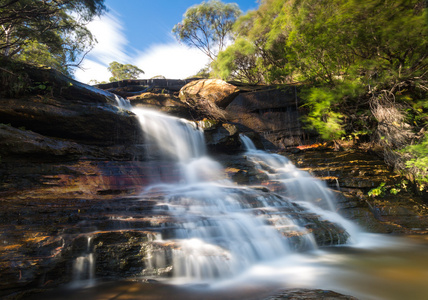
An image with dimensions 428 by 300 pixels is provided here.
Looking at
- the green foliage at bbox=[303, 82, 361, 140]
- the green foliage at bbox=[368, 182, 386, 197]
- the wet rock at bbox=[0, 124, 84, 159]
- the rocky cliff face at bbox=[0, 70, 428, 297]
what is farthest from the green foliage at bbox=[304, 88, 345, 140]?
the wet rock at bbox=[0, 124, 84, 159]

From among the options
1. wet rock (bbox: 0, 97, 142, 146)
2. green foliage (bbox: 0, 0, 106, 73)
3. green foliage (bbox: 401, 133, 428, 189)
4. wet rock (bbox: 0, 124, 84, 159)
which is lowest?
green foliage (bbox: 401, 133, 428, 189)

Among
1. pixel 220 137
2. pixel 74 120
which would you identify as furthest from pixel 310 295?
pixel 74 120

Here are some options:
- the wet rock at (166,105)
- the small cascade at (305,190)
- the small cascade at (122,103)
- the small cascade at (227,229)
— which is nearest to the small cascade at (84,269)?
the small cascade at (227,229)

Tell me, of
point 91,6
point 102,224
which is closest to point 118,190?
point 102,224

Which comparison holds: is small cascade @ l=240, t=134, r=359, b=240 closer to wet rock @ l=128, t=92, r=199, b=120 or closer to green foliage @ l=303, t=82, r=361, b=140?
green foliage @ l=303, t=82, r=361, b=140

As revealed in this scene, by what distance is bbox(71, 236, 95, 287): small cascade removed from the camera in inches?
114

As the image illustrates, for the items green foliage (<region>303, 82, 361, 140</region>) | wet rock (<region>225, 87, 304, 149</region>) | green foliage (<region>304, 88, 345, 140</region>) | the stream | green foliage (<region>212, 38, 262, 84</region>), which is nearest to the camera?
the stream

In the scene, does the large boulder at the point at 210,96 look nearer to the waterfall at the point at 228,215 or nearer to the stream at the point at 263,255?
the waterfall at the point at 228,215

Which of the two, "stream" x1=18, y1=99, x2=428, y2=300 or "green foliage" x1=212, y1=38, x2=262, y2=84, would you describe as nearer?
"stream" x1=18, y1=99, x2=428, y2=300

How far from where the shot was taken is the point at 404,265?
3.62 m

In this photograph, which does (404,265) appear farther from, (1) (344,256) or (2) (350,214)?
→ (2) (350,214)

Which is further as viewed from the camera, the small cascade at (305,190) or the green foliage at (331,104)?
the green foliage at (331,104)

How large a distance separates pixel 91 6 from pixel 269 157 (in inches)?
377

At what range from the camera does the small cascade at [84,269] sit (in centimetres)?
289
